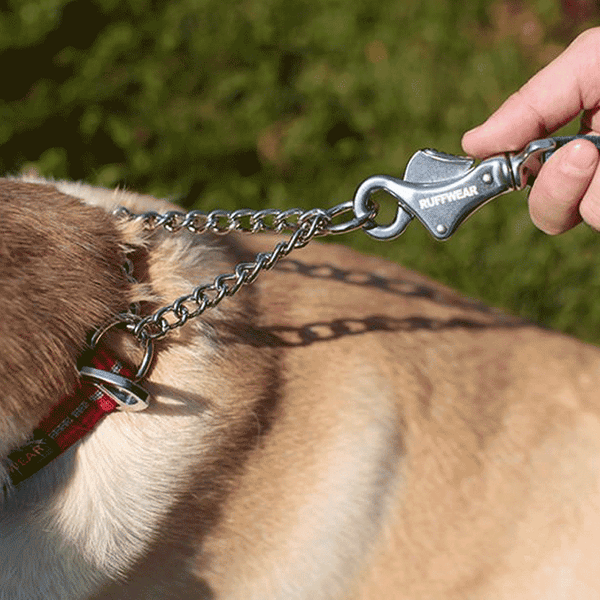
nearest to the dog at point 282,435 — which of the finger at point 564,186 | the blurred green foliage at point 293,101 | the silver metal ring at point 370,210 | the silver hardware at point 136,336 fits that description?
the silver hardware at point 136,336

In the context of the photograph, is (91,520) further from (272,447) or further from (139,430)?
(272,447)

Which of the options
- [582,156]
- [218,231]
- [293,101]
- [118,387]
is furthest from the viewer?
[293,101]

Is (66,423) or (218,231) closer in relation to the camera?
(66,423)

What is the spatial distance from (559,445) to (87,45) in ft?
9.00

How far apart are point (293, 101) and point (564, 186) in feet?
7.49

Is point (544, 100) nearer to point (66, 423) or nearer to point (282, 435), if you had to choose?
point (282, 435)

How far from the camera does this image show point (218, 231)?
143 cm

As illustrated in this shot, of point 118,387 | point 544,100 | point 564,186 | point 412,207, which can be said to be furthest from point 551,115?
point 118,387

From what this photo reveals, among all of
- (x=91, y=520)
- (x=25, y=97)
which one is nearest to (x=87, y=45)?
(x=25, y=97)

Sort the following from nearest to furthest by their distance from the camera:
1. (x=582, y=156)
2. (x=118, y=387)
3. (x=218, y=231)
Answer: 1. (x=118, y=387)
2. (x=582, y=156)
3. (x=218, y=231)

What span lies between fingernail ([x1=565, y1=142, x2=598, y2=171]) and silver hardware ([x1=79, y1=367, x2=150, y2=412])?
80 centimetres

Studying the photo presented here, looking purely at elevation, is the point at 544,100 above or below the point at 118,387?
above

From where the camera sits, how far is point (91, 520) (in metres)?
1.25

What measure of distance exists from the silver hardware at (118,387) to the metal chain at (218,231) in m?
0.09
